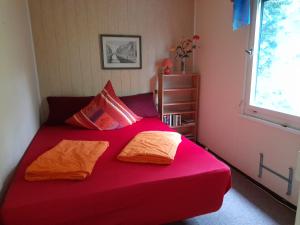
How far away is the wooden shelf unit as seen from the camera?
3234 millimetres

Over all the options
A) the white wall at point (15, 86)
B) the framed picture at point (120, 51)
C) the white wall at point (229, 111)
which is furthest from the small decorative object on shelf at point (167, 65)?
the white wall at point (15, 86)

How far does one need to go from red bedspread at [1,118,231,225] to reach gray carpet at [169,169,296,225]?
10.9 inches

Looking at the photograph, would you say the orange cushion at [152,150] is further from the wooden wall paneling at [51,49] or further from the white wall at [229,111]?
the wooden wall paneling at [51,49]

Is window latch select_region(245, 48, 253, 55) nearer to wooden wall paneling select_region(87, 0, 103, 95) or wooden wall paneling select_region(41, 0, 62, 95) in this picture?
wooden wall paneling select_region(87, 0, 103, 95)

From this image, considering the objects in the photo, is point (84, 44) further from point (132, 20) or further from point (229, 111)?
point (229, 111)

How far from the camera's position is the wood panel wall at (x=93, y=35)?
2801 mm

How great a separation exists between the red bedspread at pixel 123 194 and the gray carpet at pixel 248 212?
0.28m

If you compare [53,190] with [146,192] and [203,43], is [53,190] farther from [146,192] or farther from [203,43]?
[203,43]

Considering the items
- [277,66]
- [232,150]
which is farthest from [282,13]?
[232,150]

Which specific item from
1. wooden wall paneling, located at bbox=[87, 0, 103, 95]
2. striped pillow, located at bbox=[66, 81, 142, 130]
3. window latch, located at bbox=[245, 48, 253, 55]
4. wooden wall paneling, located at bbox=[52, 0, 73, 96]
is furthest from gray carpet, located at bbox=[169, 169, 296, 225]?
wooden wall paneling, located at bbox=[52, 0, 73, 96]

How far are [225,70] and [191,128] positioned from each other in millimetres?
1192

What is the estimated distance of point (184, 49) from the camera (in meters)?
3.36

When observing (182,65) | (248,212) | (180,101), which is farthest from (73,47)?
(248,212)

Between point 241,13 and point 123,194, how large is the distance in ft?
6.97
